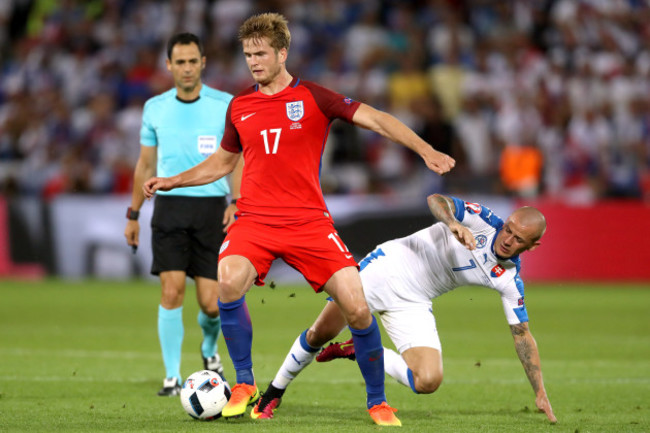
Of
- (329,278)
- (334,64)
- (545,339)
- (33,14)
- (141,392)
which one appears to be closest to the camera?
(329,278)

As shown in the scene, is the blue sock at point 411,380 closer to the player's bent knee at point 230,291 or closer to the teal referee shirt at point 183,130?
the player's bent knee at point 230,291

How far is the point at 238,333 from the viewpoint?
6.38 m

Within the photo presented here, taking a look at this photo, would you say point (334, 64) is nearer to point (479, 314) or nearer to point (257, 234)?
point (479, 314)

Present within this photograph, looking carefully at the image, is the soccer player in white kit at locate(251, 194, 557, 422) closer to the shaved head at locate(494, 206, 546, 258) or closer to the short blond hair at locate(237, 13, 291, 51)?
the shaved head at locate(494, 206, 546, 258)

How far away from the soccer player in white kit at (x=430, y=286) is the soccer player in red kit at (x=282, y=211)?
44 centimetres

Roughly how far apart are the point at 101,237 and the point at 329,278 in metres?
11.4

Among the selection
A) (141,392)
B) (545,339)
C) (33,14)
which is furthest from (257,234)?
(33,14)

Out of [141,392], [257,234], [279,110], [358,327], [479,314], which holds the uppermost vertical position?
[279,110]

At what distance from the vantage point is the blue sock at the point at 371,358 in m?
6.28

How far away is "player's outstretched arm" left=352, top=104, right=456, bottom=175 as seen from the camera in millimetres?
5754

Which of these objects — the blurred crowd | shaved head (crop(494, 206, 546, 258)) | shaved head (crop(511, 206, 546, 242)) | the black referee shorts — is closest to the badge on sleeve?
the black referee shorts

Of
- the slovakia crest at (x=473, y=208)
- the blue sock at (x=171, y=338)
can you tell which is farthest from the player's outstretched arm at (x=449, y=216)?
the blue sock at (x=171, y=338)

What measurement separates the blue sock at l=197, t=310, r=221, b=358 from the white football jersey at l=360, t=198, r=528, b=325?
155 centimetres

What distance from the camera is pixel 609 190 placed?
16844 mm
